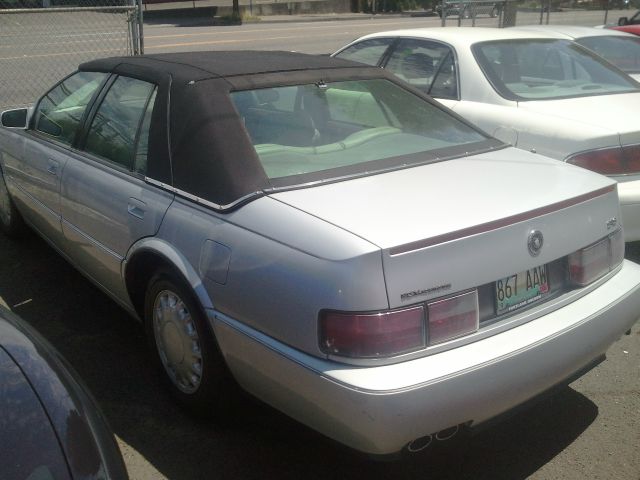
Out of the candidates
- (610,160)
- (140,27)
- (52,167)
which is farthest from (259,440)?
(140,27)

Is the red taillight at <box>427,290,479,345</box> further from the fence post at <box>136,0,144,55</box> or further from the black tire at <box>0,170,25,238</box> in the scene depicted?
the fence post at <box>136,0,144,55</box>

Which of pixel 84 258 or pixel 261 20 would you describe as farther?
pixel 261 20

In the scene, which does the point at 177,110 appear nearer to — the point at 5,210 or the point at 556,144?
the point at 556,144

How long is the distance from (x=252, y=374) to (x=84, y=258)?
1.76 metres

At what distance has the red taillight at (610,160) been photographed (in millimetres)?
4711

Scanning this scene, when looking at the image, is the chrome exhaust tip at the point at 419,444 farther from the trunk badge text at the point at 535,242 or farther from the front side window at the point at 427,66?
the front side window at the point at 427,66

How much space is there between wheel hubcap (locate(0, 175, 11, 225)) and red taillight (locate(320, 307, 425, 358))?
387 cm

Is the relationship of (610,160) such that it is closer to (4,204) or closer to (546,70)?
(546,70)

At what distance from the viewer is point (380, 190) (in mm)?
3084

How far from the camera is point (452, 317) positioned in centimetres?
269

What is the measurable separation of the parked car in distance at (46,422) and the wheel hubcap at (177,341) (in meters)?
0.89

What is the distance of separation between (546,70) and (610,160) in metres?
1.71

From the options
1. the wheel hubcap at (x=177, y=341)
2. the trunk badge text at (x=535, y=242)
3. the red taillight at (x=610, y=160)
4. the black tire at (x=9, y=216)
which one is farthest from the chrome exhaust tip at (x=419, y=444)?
the black tire at (x=9, y=216)

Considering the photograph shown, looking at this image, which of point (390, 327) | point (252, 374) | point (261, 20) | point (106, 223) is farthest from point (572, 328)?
point (261, 20)
